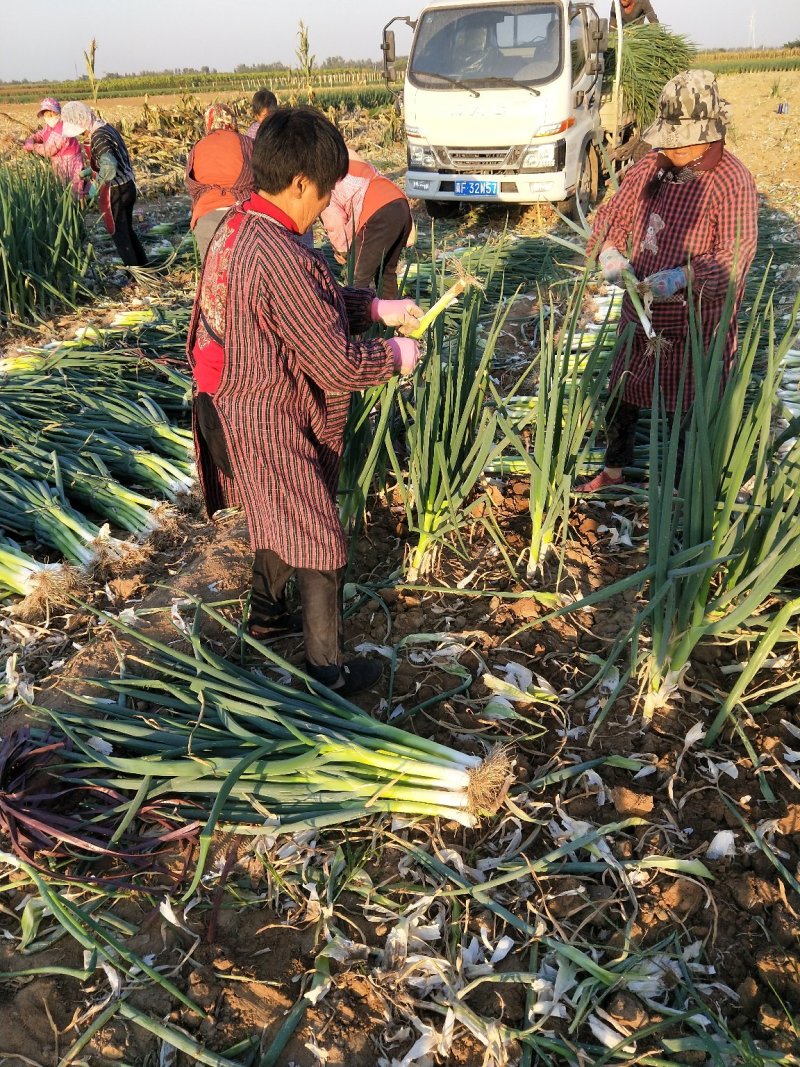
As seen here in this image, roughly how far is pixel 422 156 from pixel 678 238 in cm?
552

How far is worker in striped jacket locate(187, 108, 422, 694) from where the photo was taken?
5.40ft

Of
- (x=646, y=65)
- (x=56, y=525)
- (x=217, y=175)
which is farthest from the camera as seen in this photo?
(x=646, y=65)

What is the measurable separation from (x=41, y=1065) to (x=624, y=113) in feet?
38.5

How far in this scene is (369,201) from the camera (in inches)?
144

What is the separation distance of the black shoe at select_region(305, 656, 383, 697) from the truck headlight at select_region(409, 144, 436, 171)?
21.1 ft

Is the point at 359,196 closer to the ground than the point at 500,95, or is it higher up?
closer to the ground

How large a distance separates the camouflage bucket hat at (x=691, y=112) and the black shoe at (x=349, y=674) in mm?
1799

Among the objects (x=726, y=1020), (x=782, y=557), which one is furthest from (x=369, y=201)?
(x=726, y=1020)

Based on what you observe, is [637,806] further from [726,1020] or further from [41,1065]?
[41,1065]

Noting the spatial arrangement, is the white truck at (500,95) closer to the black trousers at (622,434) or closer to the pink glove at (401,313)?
the black trousers at (622,434)

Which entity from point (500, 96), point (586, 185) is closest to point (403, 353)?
point (500, 96)

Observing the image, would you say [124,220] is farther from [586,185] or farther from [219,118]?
[586,185]

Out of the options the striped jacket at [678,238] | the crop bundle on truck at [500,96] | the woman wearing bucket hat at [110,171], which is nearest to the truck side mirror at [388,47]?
the crop bundle on truck at [500,96]

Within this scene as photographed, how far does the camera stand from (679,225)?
2.56 metres
